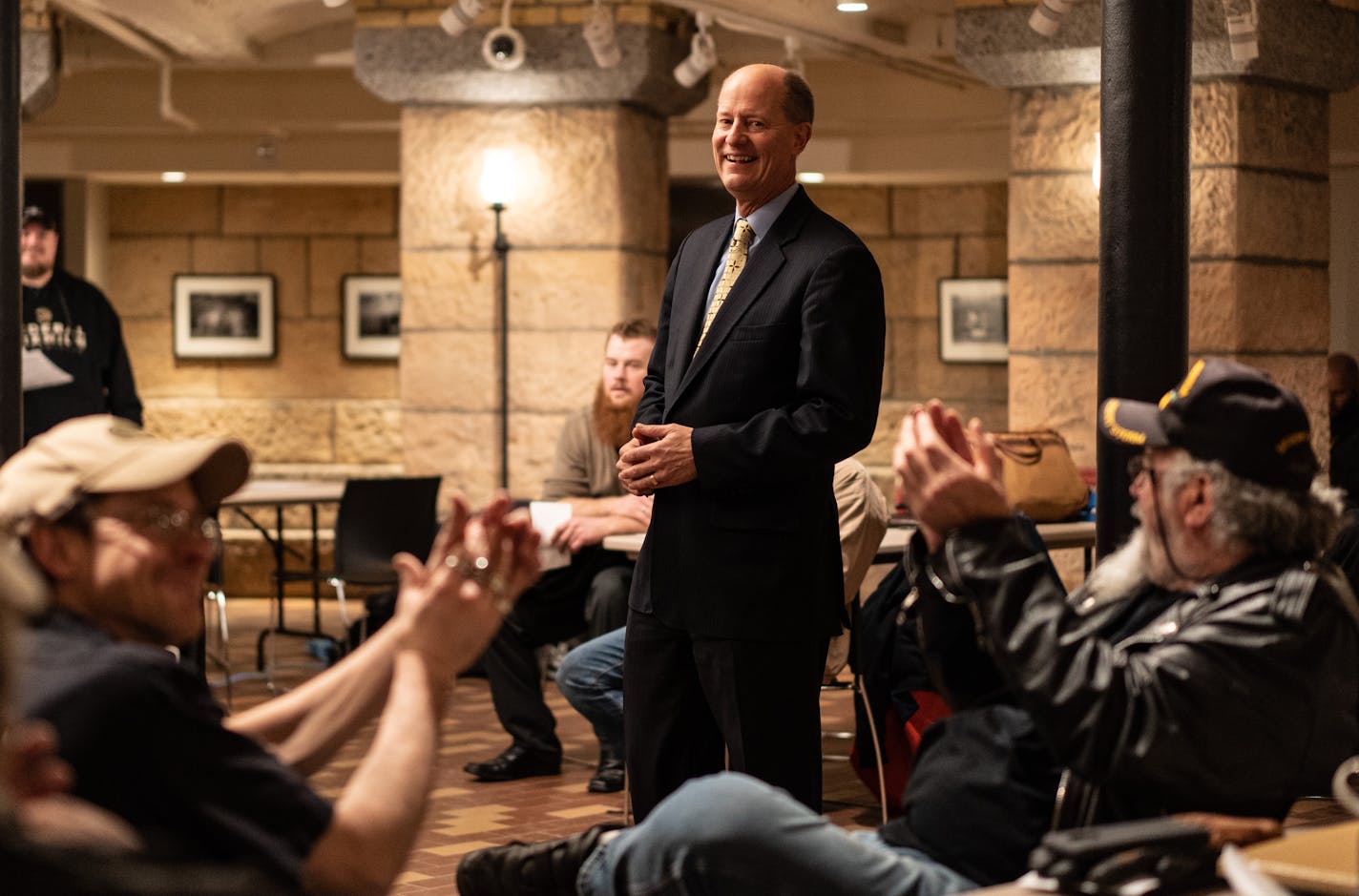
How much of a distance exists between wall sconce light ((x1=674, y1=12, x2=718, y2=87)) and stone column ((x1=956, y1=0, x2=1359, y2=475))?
126cm

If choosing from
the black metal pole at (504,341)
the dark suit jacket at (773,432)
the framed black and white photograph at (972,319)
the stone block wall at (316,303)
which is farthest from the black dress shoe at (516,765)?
the framed black and white photograph at (972,319)

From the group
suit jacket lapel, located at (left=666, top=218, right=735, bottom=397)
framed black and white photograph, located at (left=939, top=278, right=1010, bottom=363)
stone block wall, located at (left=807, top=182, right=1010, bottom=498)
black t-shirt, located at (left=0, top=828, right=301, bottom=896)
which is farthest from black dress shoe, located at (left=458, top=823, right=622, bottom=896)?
framed black and white photograph, located at (left=939, top=278, right=1010, bottom=363)

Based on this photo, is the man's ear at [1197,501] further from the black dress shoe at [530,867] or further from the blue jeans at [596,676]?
the blue jeans at [596,676]

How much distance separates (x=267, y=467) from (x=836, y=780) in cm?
754

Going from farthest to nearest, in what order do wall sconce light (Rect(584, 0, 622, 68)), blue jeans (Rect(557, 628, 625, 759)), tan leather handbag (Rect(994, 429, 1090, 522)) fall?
1. wall sconce light (Rect(584, 0, 622, 68))
2. tan leather handbag (Rect(994, 429, 1090, 522))
3. blue jeans (Rect(557, 628, 625, 759))

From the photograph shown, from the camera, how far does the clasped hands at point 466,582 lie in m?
1.93

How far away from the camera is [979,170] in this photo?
11516 mm

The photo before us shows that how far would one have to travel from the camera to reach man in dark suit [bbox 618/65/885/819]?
10.2ft

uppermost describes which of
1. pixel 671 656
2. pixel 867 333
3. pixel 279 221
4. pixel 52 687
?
pixel 279 221

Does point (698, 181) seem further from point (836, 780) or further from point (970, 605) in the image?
point (970, 605)

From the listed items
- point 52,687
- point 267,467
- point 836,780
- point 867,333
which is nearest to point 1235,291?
point 836,780

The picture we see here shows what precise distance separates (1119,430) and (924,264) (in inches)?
403

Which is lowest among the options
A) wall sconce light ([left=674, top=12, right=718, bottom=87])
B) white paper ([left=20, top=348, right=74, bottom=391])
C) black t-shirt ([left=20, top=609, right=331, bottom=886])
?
black t-shirt ([left=20, top=609, right=331, bottom=886])

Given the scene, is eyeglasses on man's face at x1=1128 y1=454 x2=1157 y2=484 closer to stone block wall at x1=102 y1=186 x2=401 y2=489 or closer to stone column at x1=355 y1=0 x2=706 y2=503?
stone column at x1=355 y1=0 x2=706 y2=503
